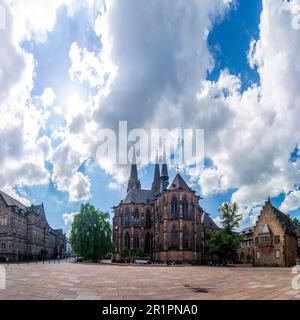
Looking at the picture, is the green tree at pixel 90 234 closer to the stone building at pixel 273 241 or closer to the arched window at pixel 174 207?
the arched window at pixel 174 207

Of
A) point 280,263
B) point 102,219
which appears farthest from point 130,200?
point 280,263

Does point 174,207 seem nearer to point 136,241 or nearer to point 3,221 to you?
point 136,241

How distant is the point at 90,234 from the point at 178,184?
21208 millimetres

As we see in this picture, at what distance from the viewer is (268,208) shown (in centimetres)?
5562

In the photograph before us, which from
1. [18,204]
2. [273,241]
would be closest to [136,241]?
[273,241]

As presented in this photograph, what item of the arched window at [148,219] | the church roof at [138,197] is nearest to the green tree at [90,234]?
the arched window at [148,219]

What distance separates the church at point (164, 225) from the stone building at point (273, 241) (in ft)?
39.0

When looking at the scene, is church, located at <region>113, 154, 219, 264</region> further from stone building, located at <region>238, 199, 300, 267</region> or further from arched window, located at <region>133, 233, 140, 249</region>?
stone building, located at <region>238, 199, 300, 267</region>

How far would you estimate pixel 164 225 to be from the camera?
199ft

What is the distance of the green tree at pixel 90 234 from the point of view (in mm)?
53312
